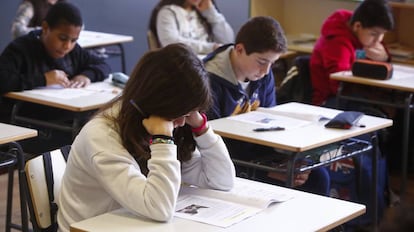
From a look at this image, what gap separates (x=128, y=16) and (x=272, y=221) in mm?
5002

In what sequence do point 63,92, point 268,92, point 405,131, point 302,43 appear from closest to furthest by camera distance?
point 268,92, point 63,92, point 405,131, point 302,43

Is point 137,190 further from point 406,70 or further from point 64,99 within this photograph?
point 406,70

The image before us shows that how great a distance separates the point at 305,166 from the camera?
3262 millimetres

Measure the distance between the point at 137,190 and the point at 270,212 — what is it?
1.31 ft

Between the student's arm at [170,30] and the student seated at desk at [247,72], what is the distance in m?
1.97

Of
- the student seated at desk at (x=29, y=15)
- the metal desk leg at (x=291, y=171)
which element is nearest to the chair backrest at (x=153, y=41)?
the student seated at desk at (x=29, y=15)

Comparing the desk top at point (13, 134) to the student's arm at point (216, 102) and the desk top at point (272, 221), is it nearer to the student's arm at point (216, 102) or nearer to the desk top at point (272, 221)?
the student's arm at point (216, 102)

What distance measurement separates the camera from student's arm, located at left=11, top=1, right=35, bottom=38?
5686 millimetres


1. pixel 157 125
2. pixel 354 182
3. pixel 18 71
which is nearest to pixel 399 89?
pixel 354 182

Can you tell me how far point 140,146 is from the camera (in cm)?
218

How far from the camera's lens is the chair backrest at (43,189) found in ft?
7.63

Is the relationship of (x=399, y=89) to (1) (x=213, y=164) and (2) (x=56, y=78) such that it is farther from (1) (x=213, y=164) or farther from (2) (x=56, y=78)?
(1) (x=213, y=164)

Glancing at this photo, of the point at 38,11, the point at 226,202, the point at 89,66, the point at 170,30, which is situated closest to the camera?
the point at 226,202

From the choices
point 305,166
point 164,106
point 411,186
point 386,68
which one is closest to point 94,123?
point 164,106
